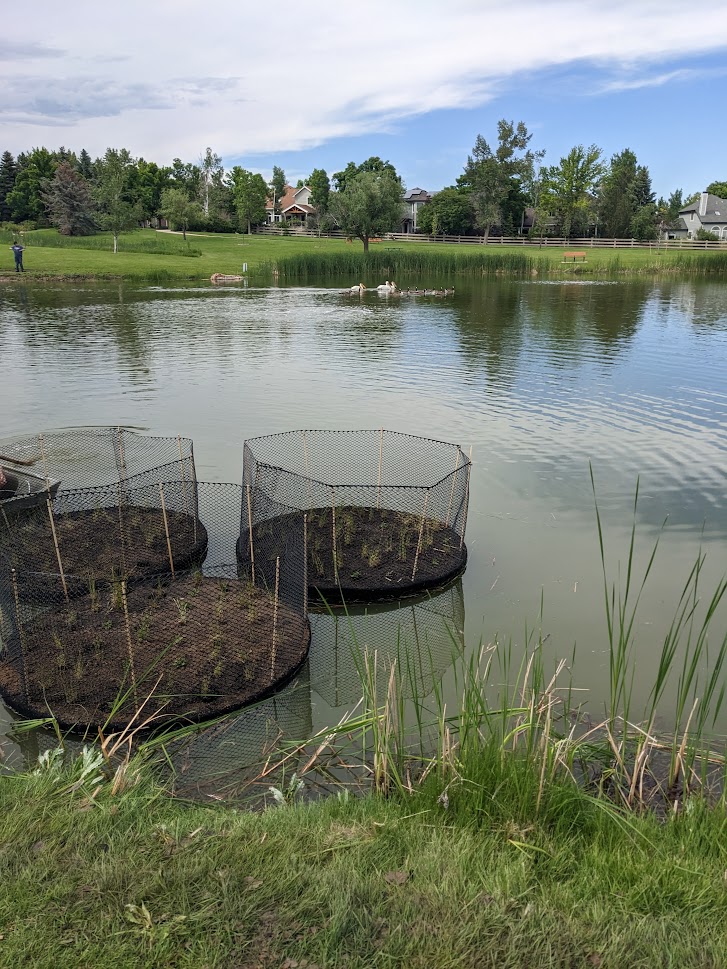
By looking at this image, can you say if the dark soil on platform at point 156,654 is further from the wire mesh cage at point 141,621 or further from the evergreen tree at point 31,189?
the evergreen tree at point 31,189

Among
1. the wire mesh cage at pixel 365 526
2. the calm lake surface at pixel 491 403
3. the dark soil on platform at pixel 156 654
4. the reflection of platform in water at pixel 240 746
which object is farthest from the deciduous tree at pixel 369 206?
the reflection of platform in water at pixel 240 746

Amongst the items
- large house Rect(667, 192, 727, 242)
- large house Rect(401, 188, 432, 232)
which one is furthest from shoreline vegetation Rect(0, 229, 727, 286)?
large house Rect(401, 188, 432, 232)

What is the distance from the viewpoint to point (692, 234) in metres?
95.8

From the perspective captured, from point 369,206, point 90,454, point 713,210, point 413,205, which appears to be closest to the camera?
point 90,454

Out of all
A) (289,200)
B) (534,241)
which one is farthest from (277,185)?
(534,241)

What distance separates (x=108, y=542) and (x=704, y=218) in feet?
342

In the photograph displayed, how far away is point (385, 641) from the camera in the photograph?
26.0ft

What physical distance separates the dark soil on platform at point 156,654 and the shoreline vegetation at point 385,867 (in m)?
1.31

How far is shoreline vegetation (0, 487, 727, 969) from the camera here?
3350mm

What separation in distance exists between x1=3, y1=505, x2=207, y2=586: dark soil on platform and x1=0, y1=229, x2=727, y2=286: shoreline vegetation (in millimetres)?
40931

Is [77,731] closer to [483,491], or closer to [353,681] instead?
[353,681]

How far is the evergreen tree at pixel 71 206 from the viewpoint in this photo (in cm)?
7069

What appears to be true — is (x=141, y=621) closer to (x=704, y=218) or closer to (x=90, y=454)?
(x=90, y=454)

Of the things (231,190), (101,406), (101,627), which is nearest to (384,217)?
(231,190)
